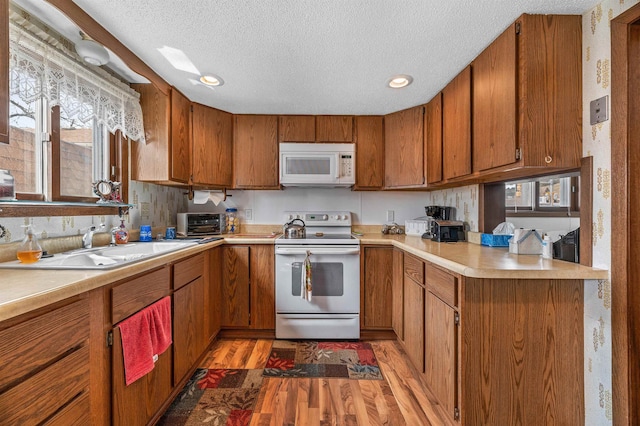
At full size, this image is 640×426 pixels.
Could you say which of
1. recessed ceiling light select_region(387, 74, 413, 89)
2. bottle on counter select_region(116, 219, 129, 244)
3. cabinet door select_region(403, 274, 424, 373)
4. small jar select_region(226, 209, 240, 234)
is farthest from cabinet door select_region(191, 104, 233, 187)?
cabinet door select_region(403, 274, 424, 373)

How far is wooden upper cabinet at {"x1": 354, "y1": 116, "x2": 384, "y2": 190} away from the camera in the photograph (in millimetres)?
2660

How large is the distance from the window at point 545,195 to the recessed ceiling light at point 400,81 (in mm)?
1031

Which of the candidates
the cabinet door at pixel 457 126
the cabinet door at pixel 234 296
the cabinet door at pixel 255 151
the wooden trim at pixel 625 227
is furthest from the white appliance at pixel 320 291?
the wooden trim at pixel 625 227

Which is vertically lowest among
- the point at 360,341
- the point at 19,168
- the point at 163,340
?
the point at 360,341

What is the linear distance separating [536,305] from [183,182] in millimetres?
2488

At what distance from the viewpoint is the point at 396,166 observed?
2.61 metres

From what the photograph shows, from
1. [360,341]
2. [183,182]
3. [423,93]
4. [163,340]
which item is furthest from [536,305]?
[183,182]

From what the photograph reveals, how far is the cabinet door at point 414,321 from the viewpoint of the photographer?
69.0 inches

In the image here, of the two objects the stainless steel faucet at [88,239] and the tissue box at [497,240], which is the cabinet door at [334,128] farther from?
the stainless steel faucet at [88,239]

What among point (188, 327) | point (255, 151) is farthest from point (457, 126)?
point (188, 327)

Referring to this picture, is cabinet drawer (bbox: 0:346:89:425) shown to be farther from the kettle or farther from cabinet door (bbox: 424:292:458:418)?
the kettle

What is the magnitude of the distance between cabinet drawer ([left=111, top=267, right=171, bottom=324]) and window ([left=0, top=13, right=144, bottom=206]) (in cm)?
74

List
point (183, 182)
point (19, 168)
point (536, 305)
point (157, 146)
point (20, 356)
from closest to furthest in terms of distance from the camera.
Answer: point (20, 356), point (536, 305), point (19, 168), point (157, 146), point (183, 182)

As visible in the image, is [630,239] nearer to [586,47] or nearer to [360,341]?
[586,47]
